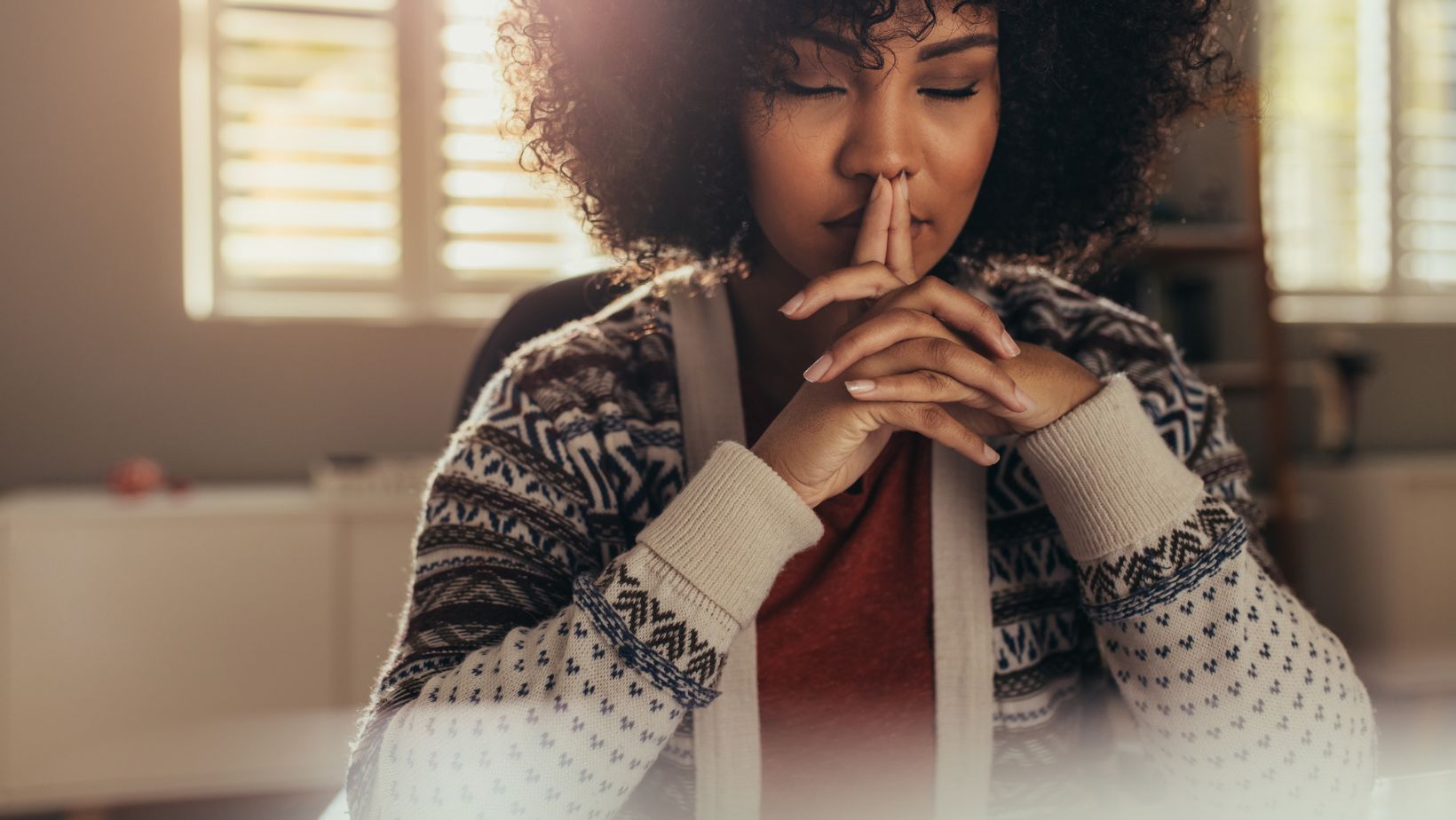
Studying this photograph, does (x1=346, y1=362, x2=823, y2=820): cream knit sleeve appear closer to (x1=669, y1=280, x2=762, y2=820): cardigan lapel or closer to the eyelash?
(x1=669, y1=280, x2=762, y2=820): cardigan lapel

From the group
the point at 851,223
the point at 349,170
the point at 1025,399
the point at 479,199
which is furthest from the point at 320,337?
the point at 1025,399

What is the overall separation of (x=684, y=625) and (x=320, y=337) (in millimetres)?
2200

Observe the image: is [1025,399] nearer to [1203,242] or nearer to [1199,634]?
[1199,634]

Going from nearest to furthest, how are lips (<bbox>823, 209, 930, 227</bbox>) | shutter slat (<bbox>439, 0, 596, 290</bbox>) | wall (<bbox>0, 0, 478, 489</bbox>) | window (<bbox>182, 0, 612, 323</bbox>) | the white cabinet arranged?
1. lips (<bbox>823, 209, 930, 227</bbox>)
2. the white cabinet
3. wall (<bbox>0, 0, 478, 489</bbox>)
4. window (<bbox>182, 0, 612, 323</bbox>)
5. shutter slat (<bbox>439, 0, 596, 290</bbox>)

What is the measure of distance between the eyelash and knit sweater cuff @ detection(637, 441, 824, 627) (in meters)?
0.25

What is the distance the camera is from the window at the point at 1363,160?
3309 mm

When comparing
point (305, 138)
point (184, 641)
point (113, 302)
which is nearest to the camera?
point (184, 641)

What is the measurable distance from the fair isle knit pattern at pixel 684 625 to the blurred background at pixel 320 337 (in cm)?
97

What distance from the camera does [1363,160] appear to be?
3.38 m

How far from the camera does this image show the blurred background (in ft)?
7.11

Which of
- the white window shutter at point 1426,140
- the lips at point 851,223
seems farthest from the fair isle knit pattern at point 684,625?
the white window shutter at point 1426,140

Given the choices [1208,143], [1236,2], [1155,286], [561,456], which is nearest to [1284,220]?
[1208,143]

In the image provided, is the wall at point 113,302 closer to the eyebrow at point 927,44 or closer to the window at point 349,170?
the window at point 349,170

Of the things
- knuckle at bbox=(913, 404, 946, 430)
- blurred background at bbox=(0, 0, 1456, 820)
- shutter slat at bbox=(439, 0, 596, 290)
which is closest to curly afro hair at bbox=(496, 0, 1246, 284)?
knuckle at bbox=(913, 404, 946, 430)
